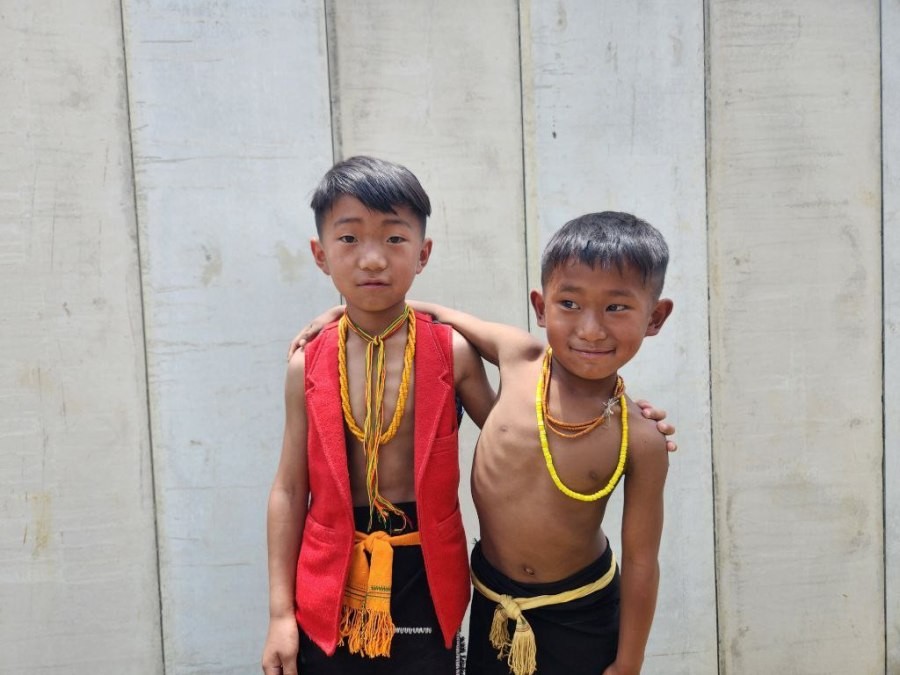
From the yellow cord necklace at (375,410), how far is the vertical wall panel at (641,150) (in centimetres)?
62

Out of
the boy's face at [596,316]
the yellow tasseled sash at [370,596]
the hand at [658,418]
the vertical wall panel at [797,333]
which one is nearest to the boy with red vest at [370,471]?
the yellow tasseled sash at [370,596]

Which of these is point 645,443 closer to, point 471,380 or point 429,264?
point 471,380

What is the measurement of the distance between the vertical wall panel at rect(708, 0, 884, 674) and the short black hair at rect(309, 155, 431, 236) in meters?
0.95

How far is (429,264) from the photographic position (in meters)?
2.12

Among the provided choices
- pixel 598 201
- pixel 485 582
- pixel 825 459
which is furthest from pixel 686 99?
pixel 485 582

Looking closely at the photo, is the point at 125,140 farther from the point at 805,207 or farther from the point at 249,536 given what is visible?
the point at 805,207

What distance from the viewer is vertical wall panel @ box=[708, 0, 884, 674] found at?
2.18 meters

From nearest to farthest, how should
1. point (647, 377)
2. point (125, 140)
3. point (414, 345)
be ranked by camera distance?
1. point (414, 345)
2. point (125, 140)
3. point (647, 377)

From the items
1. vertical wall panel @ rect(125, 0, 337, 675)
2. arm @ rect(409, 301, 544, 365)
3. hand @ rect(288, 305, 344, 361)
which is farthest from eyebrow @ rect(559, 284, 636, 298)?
vertical wall panel @ rect(125, 0, 337, 675)

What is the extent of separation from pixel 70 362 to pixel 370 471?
0.91 meters

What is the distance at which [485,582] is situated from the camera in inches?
66.4

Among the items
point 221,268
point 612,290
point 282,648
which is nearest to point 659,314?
point 612,290

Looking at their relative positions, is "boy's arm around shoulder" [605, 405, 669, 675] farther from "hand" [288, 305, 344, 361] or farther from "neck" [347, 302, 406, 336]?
"hand" [288, 305, 344, 361]

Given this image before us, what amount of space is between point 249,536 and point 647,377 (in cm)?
109
